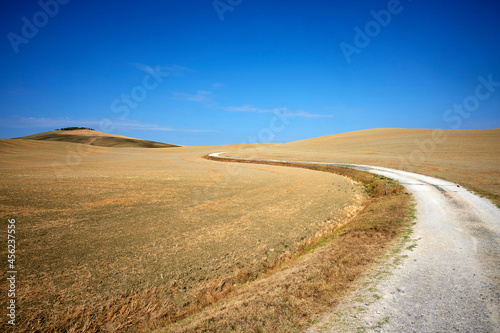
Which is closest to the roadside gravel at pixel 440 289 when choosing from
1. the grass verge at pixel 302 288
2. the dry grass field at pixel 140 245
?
the grass verge at pixel 302 288

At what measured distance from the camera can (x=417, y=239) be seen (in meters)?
8.00

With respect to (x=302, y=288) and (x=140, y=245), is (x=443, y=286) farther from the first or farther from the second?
(x=140, y=245)

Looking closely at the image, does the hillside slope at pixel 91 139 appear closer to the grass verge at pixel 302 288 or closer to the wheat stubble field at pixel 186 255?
the wheat stubble field at pixel 186 255

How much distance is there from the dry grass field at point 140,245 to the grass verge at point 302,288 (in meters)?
0.76

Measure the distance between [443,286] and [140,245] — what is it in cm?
936

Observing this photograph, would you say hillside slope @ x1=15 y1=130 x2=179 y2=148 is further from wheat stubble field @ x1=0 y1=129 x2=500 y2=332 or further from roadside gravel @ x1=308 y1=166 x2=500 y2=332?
roadside gravel @ x1=308 y1=166 x2=500 y2=332

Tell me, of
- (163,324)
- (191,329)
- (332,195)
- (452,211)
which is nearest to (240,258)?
(163,324)

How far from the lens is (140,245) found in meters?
8.88

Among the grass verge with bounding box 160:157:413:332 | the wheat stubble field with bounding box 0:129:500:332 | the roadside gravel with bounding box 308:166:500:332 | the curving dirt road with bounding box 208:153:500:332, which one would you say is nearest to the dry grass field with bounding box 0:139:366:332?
the wheat stubble field with bounding box 0:129:500:332

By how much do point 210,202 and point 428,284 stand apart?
490 inches

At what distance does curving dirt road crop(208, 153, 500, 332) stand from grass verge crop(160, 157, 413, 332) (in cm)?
57

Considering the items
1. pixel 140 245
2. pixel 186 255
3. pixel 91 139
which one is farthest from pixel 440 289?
pixel 91 139

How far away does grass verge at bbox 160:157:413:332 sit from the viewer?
4430 millimetres

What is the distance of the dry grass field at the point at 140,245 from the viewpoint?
571 centimetres
